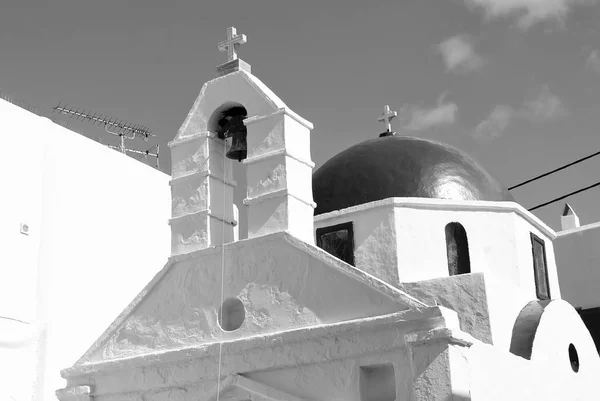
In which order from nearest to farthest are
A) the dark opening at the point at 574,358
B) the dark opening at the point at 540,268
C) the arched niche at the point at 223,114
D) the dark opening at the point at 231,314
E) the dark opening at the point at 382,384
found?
the dark opening at the point at 382,384, the dark opening at the point at 231,314, the arched niche at the point at 223,114, the dark opening at the point at 574,358, the dark opening at the point at 540,268

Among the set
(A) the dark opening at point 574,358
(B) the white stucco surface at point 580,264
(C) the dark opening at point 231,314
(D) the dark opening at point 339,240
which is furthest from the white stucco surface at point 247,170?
(B) the white stucco surface at point 580,264

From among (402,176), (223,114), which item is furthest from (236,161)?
(402,176)

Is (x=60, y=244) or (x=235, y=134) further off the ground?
(x=60, y=244)

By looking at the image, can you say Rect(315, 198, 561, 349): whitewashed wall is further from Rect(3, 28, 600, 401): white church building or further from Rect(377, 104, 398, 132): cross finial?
Rect(377, 104, 398, 132): cross finial

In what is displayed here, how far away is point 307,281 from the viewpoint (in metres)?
7.52

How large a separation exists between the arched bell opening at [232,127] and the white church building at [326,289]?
0.02 m

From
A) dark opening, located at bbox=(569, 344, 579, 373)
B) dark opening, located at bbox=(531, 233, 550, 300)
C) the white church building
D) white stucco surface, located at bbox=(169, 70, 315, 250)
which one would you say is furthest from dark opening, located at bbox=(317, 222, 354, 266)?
dark opening, located at bbox=(569, 344, 579, 373)

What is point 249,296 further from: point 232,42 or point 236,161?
point 232,42

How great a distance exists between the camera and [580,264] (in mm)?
14383

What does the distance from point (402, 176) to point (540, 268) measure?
7.12ft

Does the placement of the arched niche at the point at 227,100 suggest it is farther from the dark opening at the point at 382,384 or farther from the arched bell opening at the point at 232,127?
the dark opening at the point at 382,384

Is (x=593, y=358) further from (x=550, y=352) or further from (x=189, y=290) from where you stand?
(x=189, y=290)

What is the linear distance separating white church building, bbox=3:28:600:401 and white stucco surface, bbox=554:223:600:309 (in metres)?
3.87

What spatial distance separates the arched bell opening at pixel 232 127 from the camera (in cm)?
877
